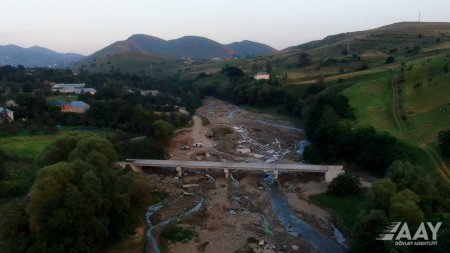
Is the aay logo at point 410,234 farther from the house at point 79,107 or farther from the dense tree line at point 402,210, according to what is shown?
the house at point 79,107

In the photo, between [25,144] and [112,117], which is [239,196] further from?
[112,117]

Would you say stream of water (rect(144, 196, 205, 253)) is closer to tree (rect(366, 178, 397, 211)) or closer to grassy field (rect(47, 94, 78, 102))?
tree (rect(366, 178, 397, 211))

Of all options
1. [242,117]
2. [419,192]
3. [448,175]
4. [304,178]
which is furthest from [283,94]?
[419,192]

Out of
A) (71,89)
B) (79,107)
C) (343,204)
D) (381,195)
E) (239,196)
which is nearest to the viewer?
(381,195)

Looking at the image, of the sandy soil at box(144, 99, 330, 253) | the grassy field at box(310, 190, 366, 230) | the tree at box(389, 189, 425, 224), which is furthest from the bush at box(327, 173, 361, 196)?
the tree at box(389, 189, 425, 224)

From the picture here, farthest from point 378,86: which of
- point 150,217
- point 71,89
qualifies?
point 71,89

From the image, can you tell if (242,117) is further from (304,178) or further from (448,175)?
(448,175)
